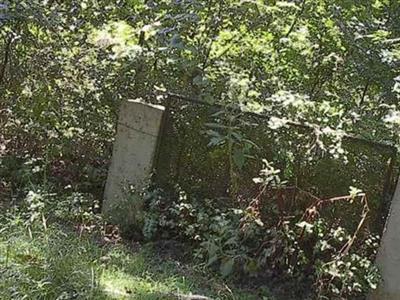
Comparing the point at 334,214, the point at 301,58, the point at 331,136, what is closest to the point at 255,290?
the point at 334,214

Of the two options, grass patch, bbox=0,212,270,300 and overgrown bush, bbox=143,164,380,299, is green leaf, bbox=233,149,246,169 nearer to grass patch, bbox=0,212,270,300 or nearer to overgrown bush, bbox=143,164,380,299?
overgrown bush, bbox=143,164,380,299

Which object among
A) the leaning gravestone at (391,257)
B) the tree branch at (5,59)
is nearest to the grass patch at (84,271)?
the leaning gravestone at (391,257)

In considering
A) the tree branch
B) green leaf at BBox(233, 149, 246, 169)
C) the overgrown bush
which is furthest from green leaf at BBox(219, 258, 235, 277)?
the tree branch

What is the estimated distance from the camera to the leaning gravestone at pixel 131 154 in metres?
4.98

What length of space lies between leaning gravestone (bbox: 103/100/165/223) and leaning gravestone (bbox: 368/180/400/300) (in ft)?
6.16

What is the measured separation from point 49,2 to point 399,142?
3.43 m

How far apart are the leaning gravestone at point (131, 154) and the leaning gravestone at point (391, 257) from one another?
6.16ft

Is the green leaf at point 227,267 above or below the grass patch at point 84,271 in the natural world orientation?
above

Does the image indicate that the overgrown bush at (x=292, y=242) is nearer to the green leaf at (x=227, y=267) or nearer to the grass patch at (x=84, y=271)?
the green leaf at (x=227, y=267)

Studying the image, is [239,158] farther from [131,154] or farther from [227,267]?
[131,154]

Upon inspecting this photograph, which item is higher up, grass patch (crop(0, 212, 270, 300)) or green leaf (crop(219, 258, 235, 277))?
green leaf (crop(219, 258, 235, 277))

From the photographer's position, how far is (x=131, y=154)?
508 centimetres

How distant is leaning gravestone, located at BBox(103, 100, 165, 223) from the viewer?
498cm

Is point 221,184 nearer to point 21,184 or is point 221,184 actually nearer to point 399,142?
point 399,142
